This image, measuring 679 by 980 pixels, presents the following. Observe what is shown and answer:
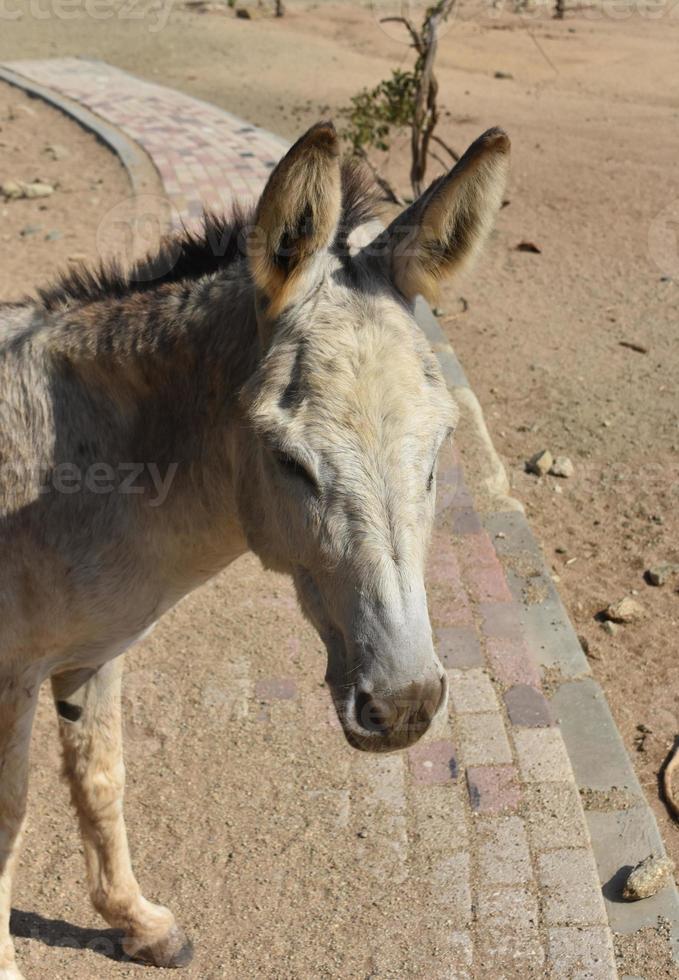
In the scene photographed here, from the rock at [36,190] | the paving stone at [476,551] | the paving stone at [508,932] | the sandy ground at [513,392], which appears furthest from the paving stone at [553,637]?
the rock at [36,190]

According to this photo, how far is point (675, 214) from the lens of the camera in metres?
9.98

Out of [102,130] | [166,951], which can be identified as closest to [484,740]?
[166,951]

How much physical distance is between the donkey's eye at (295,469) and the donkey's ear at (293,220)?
413 mm

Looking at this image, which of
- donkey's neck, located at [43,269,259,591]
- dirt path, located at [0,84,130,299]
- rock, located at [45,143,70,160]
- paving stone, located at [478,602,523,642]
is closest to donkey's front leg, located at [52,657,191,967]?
donkey's neck, located at [43,269,259,591]

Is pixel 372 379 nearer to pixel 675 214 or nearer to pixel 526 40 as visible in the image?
pixel 675 214

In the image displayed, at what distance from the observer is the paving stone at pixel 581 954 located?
315cm

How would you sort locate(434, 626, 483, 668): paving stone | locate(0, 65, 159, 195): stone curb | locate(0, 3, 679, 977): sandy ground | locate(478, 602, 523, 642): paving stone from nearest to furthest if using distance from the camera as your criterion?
1. locate(0, 3, 679, 977): sandy ground
2. locate(434, 626, 483, 668): paving stone
3. locate(478, 602, 523, 642): paving stone
4. locate(0, 65, 159, 195): stone curb

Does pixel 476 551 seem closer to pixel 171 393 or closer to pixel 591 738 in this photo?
pixel 591 738

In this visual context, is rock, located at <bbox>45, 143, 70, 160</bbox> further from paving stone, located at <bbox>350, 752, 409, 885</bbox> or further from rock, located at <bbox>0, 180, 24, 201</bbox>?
paving stone, located at <bbox>350, 752, 409, 885</bbox>

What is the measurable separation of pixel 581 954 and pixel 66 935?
6.03 feet

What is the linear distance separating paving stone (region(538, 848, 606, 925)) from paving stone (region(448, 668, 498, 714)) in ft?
2.59

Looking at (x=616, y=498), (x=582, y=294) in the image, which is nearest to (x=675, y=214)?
(x=582, y=294)

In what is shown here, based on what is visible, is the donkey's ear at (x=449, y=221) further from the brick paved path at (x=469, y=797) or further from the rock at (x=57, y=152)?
the rock at (x=57, y=152)

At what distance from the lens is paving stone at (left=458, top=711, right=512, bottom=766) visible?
396cm
